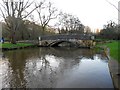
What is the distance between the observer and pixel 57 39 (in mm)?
46875

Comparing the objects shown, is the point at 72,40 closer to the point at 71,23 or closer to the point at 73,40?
the point at 73,40

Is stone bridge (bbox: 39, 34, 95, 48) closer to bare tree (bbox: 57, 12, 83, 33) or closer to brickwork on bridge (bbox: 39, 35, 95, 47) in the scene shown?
brickwork on bridge (bbox: 39, 35, 95, 47)

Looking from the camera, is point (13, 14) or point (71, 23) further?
point (71, 23)

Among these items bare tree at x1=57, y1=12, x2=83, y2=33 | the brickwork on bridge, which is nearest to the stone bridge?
the brickwork on bridge

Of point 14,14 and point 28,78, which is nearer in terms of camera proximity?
point 28,78

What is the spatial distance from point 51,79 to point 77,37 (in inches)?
1282

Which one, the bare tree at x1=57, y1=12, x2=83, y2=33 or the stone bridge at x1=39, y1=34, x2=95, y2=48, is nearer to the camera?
the stone bridge at x1=39, y1=34, x2=95, y2=48

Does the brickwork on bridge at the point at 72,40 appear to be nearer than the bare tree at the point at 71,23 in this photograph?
Yes

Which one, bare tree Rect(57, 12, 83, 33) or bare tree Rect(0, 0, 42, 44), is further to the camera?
bare tree Rect(57, 12, 83, 33)

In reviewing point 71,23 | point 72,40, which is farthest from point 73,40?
point 71,23

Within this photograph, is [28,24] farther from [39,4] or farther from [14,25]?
[14,25]

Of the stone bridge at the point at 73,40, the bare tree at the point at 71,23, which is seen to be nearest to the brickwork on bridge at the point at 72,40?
the stone bridge at the point at 73,40

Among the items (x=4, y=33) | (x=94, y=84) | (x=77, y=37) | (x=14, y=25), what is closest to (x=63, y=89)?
(x=94, y=84)

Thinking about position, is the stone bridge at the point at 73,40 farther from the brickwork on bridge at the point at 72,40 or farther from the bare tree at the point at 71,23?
the bare tree at the point at 71,23
